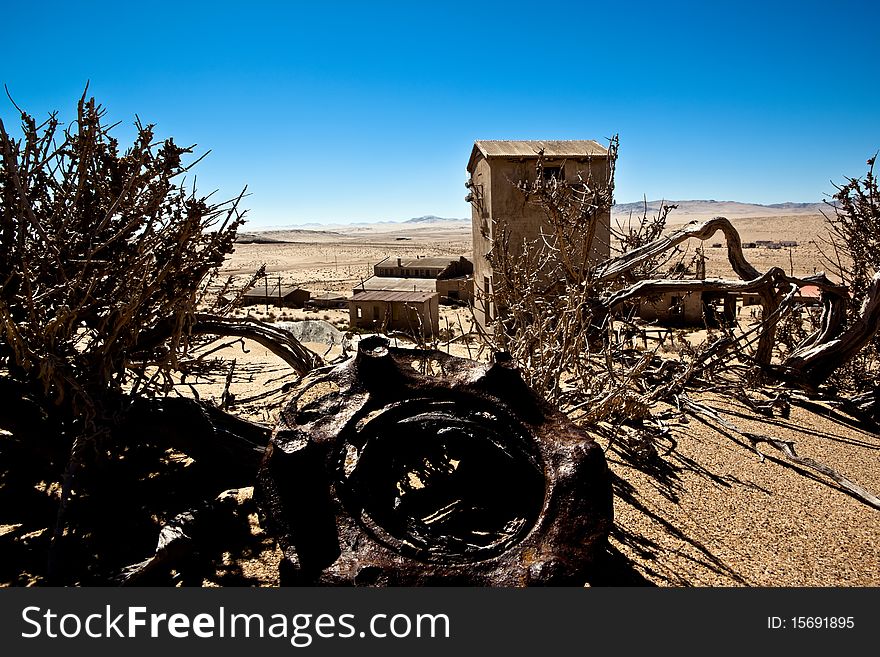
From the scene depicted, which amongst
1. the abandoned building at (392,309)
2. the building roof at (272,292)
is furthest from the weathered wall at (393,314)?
the building roof at (272,292)

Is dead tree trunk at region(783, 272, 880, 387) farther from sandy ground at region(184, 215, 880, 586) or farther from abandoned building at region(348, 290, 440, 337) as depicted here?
abandoned building at region(348, 290, 440, 337)

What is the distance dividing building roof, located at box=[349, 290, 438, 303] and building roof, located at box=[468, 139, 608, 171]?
14.0ft

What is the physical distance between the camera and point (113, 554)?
3.31 metres

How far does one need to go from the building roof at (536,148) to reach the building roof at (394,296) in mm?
4256

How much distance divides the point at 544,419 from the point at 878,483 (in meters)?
3.38

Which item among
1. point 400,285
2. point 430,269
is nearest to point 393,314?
point 400,285

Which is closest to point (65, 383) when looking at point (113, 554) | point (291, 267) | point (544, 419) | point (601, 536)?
point (113, 554)

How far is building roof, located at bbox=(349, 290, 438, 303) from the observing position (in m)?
16.8

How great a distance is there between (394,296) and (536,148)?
19.7 feet

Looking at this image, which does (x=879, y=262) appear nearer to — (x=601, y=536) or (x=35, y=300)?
(x=601, y=536)

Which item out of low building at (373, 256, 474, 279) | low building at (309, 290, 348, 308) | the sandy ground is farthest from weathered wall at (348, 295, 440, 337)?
the sandy ground

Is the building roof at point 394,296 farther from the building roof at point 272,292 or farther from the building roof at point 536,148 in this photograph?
the building roof at point 272,292

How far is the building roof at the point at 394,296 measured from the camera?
1683cm

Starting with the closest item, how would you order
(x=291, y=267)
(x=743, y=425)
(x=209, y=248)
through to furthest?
1. (x=209, y=248)
2. (x=743, y=425)
3. (x=291, y=267)
